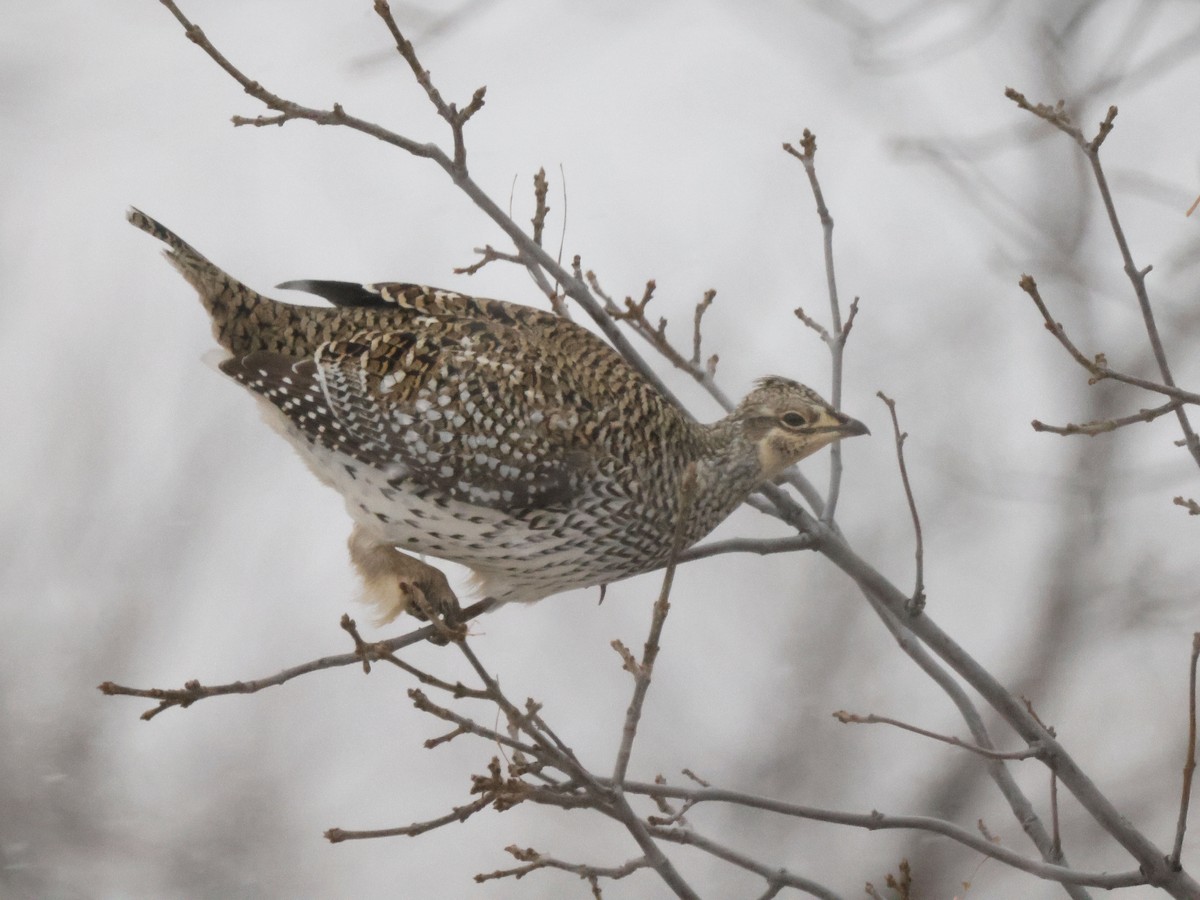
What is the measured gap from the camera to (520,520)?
3211 millimetres

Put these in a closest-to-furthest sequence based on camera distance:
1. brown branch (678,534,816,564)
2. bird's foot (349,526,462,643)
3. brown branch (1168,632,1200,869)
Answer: brown branch (1168,632,1200,869), brown branch (678,534,816,564), bird's foot (349,526,462,643)

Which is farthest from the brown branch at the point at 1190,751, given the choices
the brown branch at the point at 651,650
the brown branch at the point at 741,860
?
the brown branch at the point at 651,650

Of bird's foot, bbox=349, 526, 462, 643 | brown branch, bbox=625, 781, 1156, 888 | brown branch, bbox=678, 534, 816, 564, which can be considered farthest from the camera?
bird's foot, bbox=349, 526, 462, 643

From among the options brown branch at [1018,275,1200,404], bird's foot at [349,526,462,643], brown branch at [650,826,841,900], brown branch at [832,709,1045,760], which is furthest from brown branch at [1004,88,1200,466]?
bird's foot at [349,526,462,643]

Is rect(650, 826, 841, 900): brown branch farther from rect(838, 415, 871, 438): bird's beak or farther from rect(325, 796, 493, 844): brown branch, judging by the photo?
rect(838, 415, 871, 438): bird's beak

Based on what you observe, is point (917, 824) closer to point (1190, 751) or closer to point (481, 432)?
point (1190, 751)

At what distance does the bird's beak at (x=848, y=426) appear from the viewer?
329 centimetres

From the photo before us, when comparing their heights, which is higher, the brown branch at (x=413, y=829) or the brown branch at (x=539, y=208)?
the brown branch at (x=539, y=208)

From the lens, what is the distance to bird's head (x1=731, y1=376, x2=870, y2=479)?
3.41m

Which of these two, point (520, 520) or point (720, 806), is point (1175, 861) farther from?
point (720, 806)

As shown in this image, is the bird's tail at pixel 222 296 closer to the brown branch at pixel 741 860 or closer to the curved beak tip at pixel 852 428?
the curved beak tip at pixel 852 428

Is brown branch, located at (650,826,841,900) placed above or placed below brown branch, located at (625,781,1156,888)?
below

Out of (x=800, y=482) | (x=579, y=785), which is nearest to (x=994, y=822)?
(x=800, y=482)

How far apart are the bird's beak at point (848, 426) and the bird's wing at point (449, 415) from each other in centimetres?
61
